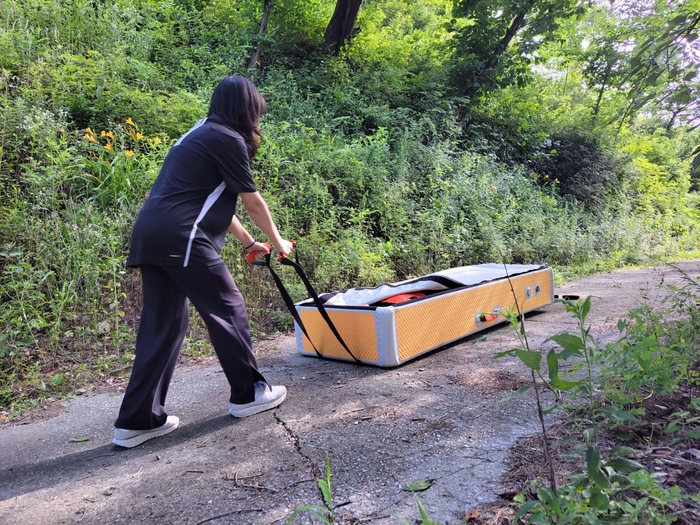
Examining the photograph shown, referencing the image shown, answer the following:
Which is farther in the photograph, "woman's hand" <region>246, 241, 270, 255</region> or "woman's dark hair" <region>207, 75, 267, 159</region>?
"woman's hand" <region>246, 241, 270, 255</region>

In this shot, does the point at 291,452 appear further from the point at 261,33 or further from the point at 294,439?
the point at 261,33

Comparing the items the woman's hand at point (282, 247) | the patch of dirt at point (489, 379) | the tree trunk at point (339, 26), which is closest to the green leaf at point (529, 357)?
the patch of dirt at point (489, 379)

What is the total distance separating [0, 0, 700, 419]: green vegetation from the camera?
361 cm

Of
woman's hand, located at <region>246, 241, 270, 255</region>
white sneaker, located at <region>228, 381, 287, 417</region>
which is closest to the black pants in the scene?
white sneaker, located at <region>228, 381, 287, 417</region>

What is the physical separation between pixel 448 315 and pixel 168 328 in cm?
203

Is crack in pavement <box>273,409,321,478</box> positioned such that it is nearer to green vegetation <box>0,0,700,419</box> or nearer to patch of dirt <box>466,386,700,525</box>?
patch of dirt <box>466,386,700,525</box>

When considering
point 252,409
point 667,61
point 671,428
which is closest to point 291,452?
point 252,409

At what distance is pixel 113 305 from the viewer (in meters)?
3.82

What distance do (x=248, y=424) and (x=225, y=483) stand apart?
0.62 meters

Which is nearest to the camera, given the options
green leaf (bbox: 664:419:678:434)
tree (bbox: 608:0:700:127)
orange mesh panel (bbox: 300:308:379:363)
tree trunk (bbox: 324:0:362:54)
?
green leaf (bbox: 664:419:678:434)

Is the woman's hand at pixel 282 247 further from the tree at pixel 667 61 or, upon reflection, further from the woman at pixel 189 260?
the tree at pixel 667 61

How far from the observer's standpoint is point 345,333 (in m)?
3.38

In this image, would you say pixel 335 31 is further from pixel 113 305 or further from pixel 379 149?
pixel 113 305

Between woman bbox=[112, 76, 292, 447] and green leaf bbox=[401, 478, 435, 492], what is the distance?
112cm
